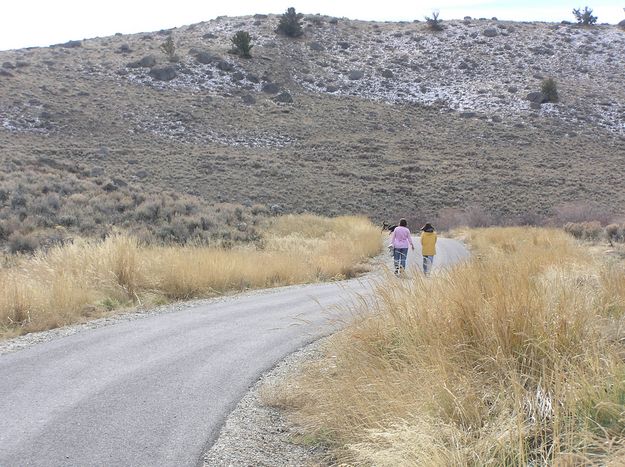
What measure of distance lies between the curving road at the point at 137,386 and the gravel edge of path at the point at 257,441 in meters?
A: 0.11

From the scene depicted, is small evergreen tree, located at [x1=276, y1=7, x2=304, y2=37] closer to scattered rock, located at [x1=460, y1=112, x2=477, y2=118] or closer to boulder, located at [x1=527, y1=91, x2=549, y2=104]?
scattered rock, located at [x1=460, y1=112, x2=477, y2=118]

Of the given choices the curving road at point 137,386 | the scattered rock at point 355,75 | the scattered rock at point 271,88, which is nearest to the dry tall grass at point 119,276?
the curving road at point 137,386

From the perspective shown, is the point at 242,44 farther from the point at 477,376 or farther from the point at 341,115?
the point at 477,376

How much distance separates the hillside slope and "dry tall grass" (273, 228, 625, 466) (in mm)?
28870

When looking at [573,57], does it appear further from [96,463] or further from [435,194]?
[96,463]

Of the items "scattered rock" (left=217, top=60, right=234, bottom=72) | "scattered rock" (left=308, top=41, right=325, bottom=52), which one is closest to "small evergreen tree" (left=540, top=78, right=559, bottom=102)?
"scattered rock" (left=308, top=41, right=325, bottom=52)

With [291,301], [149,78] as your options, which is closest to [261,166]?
[149,78]

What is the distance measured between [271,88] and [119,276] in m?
54.1

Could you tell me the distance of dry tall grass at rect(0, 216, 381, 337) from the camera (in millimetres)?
10398

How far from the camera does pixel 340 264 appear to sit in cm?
2022

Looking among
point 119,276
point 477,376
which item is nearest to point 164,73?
point 119,276

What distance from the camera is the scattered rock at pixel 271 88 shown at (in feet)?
212

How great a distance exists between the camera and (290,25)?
75.9 meters

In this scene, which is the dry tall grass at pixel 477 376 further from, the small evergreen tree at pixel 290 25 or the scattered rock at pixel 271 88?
the small evergreen tree at pixel 290 25
